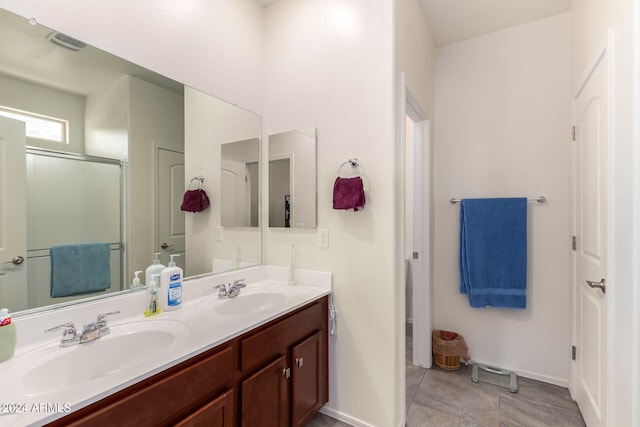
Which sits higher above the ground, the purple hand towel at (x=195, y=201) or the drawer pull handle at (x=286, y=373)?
the purple hand towel at (x=195, y=201)

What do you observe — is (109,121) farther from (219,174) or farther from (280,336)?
(280,336)

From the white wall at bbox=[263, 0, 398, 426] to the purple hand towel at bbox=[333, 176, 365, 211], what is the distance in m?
0.09

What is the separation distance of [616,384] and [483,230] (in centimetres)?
124

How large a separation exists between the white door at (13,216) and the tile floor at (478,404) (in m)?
1.64

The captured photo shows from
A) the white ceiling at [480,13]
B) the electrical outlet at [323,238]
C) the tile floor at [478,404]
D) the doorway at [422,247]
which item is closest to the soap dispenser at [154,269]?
the electrical outlet at [323,238]

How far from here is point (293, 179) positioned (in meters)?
1.96

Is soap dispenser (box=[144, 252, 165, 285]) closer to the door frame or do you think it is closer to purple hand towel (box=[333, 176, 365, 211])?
purple hand towel (box=[333, 176, 365, 211])

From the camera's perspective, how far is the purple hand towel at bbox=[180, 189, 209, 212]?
1.60 metres

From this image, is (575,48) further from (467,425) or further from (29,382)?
(29,382)

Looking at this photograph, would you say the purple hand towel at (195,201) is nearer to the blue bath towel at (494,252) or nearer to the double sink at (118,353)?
the double sink at (118,353)

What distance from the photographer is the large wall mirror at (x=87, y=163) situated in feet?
3.39

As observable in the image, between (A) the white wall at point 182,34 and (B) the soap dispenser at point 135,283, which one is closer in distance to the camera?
(A) the white wall at point 182,34

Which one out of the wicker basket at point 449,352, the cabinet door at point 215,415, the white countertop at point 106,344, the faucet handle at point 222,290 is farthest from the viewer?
the wicker basket at point 449,352

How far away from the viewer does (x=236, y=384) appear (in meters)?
1.17
